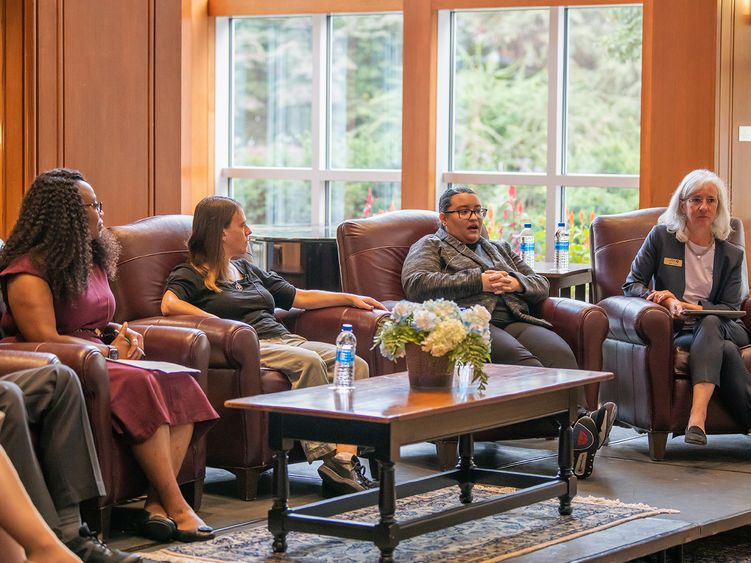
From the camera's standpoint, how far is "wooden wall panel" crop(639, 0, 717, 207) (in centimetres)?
675

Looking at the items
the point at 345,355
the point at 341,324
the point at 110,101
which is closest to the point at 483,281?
the point at 341,324

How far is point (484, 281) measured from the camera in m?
4.82

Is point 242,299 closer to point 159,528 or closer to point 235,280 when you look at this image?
point 235,280

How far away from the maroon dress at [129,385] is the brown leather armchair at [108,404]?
0.07 metres

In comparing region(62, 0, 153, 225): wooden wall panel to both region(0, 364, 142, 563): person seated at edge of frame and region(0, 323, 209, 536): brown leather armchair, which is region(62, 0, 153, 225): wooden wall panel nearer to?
region(0, 323, 209, 536): brown leather armchair

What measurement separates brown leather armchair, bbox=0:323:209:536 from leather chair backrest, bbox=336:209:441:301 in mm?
1281

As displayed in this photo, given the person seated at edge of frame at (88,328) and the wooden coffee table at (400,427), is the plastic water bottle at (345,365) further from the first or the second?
the person seated at edge of frame at (88,328)

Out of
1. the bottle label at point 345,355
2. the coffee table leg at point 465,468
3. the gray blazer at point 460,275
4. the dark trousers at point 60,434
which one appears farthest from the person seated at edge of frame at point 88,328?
the gray blazer at point 460,275

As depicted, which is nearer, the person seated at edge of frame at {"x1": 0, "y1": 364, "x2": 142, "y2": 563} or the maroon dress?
the person seated at edge of frame at {"x1": 0, "y1": 364, "x2": 142, "y2": 563}

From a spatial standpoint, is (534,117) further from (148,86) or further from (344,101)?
(148,86)

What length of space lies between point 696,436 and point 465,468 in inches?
47.4

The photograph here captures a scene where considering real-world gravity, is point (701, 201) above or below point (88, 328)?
above

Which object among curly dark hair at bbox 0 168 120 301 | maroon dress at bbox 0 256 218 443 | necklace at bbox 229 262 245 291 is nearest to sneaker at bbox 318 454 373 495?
maroon dress at bbox 0 256 218 443

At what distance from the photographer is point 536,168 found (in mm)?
8172
